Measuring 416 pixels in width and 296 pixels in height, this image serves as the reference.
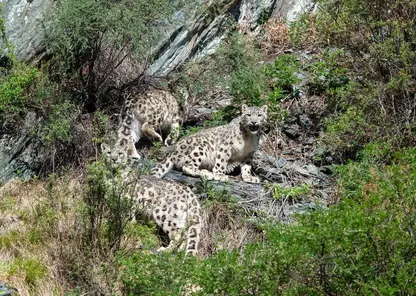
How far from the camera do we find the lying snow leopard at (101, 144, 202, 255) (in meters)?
12.4

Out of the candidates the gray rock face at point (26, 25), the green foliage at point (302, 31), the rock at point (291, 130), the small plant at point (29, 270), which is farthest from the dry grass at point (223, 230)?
the green foliage at point (302, 31)

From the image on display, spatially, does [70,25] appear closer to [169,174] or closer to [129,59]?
[129,59]

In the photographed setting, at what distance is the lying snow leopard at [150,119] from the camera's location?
52.5ft

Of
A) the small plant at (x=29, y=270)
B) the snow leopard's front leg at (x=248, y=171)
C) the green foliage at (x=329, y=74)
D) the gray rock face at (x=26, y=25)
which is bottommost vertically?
the snow leopard's front leg at (x=248, y=171)

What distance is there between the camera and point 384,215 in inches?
348

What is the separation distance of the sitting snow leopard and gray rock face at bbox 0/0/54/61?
3.22 m

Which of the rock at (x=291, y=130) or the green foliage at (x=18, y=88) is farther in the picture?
the rock at (x=291, y=130)

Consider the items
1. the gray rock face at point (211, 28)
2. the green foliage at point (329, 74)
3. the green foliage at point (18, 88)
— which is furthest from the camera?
the gray rock face at point (211, 28)

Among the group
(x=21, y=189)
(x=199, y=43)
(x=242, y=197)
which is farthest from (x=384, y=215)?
(x=199, y=43)

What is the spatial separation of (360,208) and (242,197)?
479cm

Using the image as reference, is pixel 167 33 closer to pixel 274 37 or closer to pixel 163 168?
pixel 274 37

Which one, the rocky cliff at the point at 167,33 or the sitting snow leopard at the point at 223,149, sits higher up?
the rocky cliff at the point at 167,33

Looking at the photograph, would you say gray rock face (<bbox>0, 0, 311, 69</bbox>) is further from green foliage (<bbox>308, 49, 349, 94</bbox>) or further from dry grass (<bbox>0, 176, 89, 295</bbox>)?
dry grass (<bbox>0, 176, 89, 295</bbox>)

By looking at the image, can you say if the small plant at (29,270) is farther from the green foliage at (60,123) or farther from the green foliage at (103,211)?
the green foliage at (60,123)
